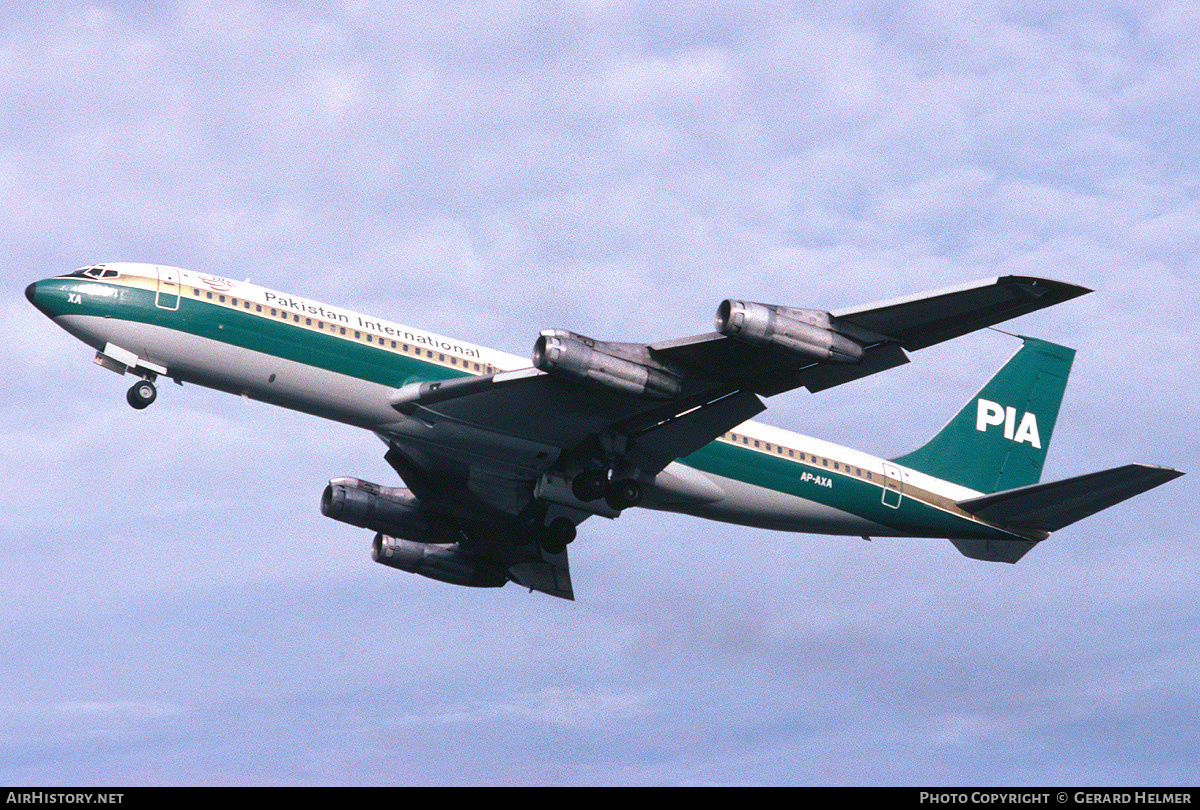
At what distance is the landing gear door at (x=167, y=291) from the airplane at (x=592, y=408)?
0.05m

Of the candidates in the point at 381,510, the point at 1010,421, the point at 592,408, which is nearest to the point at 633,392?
the point at 592,408

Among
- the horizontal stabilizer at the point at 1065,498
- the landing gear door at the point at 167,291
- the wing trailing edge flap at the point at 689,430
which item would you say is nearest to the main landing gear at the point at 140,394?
the landing gear door at the point at 167,291

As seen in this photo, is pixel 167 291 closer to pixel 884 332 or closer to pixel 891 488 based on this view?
pixel 884 332

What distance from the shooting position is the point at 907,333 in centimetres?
3562

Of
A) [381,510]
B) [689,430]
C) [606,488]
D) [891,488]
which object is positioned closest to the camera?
[689,430]

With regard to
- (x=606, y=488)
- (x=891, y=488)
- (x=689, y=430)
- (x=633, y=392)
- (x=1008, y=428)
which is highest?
(x=1008, y=428)

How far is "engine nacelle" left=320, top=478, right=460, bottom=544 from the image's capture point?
46.7m

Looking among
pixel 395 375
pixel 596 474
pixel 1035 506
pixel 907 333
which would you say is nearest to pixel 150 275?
pixel 395 375

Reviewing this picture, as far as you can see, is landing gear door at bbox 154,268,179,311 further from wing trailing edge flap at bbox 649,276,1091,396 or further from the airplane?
wing trailing edge flap at bbox 649,276,1091,396

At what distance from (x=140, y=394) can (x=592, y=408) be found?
13008 millimetres

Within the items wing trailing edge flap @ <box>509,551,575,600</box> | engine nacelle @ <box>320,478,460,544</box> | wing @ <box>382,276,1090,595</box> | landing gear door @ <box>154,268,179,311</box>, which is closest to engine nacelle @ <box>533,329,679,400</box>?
wing @ <box>382,276,1090,595</box>

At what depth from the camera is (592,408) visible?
39.6 metres

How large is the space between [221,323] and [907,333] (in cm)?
1920
